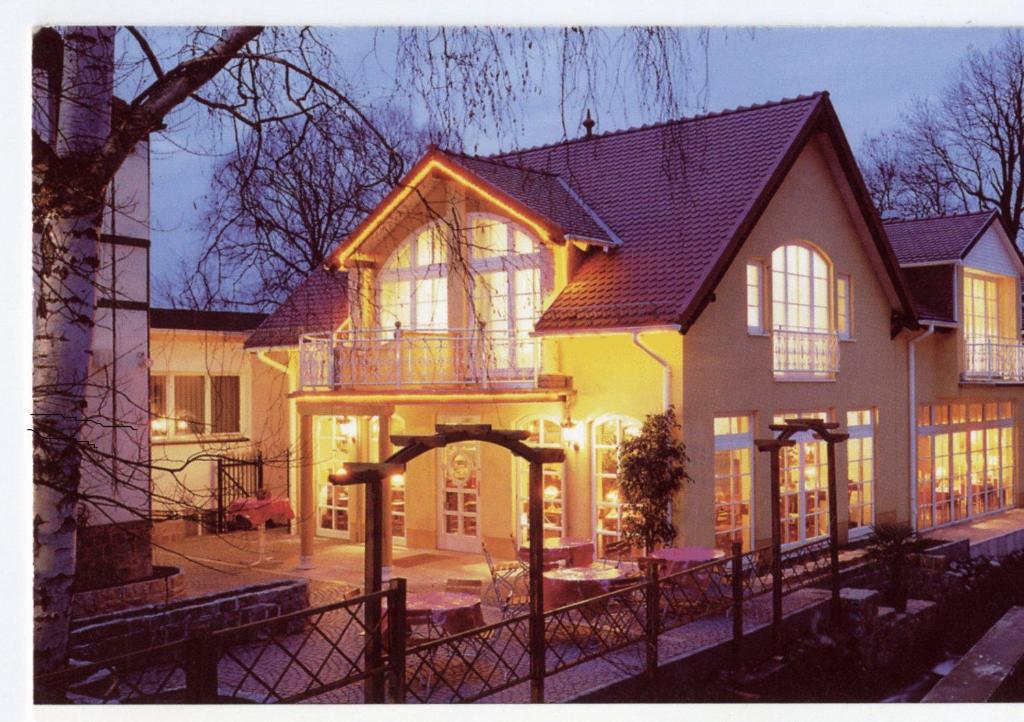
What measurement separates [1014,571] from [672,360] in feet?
19.6

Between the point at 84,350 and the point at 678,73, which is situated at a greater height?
the point at 678,73

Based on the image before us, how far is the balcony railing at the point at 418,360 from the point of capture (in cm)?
1257

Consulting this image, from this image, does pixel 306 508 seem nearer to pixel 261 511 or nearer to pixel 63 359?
pixel 261 511

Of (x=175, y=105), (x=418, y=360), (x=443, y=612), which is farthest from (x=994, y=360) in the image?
(x=175, y=105)

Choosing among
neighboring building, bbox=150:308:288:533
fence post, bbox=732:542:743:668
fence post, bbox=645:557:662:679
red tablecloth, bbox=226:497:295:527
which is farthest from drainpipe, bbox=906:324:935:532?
neighboring building, bbox=150:308:288:533

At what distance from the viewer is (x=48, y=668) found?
567cm

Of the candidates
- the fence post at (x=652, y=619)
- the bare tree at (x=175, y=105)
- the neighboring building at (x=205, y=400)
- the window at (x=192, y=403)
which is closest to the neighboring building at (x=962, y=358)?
the fence post at (x=652, y=619)

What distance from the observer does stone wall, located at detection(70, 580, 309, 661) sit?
323 inches

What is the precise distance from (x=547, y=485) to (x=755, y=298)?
134 inches

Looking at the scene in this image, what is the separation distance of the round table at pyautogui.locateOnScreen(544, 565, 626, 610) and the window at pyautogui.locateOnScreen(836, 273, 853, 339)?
5575 mm

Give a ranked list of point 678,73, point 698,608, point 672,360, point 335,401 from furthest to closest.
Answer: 1. point 335,401
2. point 672,360
3. point 698,608
4. point 678,73
